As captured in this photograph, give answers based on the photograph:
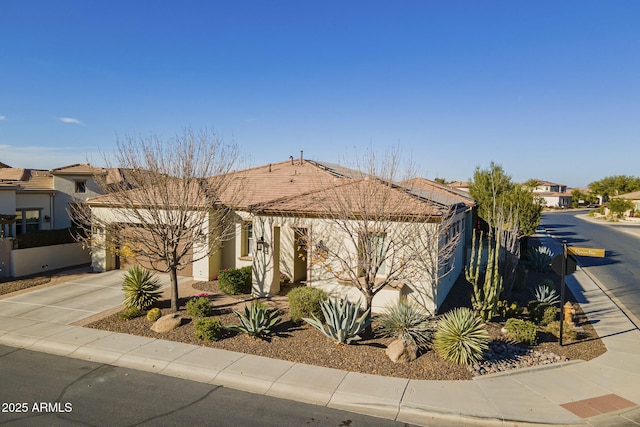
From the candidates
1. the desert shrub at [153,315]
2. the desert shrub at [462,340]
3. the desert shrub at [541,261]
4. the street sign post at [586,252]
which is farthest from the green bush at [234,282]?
the desert shrub at [541,261]

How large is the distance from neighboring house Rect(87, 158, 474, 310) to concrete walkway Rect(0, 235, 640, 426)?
4.11 meters

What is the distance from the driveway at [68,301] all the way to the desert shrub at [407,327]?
9.38m

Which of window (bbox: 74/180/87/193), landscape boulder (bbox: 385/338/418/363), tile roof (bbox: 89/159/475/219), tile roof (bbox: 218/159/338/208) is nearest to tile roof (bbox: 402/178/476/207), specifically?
tile roof (bbox: 89/159/475/219)

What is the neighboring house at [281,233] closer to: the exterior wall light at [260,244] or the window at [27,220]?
the exterior wall light at [260,244]

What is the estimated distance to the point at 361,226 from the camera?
11.9 meters

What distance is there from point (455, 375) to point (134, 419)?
6.60 meters

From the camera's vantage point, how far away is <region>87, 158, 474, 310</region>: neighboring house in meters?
14.0

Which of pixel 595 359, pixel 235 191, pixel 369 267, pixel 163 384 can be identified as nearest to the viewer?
pixel 163 384

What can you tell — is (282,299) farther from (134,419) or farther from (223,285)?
(134,419)

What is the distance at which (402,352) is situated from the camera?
9.80 metres

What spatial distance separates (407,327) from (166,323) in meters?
6.80

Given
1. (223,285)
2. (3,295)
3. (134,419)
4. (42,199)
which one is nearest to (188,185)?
(223,285)

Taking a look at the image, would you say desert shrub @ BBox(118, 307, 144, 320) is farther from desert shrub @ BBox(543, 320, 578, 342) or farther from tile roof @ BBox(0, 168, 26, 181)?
tile roof @ BBox(0, 168, 26, 181)

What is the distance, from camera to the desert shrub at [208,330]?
10867 mm
